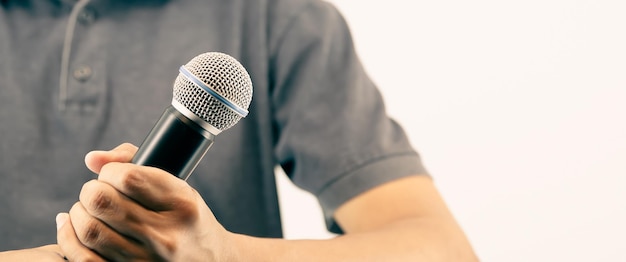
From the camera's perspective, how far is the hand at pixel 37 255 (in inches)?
18.8

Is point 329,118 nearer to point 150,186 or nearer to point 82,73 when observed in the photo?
point 82,73

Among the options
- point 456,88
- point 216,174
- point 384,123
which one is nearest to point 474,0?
point 456,88

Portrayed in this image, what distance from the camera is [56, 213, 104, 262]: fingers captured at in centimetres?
43

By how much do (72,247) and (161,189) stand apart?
0.08 meters

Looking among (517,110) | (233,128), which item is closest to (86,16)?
(233,128)

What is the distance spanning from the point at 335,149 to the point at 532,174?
0.75 m

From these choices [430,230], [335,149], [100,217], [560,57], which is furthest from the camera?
[560,57]

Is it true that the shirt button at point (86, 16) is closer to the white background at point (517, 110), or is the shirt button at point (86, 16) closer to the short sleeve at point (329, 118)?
the short sleeve at point (329, 118)

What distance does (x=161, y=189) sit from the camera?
0.40 metres

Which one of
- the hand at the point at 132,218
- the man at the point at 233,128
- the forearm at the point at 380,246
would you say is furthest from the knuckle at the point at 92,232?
the man at the point at 233,128

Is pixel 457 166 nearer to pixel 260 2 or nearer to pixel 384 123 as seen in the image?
pixel 384 123

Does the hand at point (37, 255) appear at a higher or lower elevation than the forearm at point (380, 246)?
higher

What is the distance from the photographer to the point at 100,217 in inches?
16.3

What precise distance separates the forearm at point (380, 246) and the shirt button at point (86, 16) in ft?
1.66
